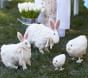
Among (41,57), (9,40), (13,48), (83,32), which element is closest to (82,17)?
(83,32)

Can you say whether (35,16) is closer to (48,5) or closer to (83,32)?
(48,5)

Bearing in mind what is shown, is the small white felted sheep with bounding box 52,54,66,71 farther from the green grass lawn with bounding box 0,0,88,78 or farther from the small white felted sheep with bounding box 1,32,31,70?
the small white felted sheep with bounding box 1,32,31,70

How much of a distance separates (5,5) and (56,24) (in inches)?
76.8

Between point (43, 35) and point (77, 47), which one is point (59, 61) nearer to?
point (77, 47)

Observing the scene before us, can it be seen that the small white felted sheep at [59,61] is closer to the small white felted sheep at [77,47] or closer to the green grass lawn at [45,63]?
the green grass lawn at [45,63]

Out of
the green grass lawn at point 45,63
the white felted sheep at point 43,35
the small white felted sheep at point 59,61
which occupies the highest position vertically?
the white felted sheep at point 43,35

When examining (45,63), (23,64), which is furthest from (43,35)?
(23,64)

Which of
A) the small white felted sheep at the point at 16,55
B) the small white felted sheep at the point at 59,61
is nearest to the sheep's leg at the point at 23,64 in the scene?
the small white felted sheep at the point at 16,55

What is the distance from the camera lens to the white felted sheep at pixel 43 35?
2127 millimetres

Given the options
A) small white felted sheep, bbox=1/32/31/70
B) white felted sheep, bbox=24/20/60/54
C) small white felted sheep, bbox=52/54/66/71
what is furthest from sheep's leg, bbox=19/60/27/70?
white felted sheep, bbox=24/20/60/54

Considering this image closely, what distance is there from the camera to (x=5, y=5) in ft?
13.1

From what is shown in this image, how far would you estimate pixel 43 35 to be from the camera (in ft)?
7.09

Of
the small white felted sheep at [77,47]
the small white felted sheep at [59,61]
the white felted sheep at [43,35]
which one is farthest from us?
the white felted sheep at [43,35]

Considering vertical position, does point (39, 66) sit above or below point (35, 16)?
below
